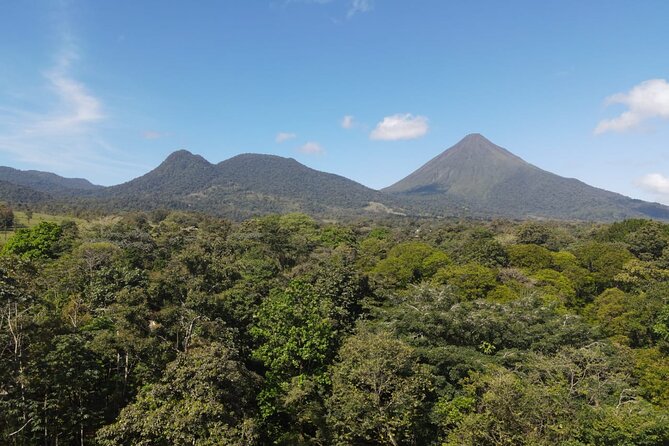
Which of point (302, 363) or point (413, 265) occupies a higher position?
point (413, 265)

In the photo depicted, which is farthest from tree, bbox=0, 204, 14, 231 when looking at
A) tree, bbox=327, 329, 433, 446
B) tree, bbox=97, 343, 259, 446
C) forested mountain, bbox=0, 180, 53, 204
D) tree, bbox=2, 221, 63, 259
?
forested mountain, bbox=0, 180, 53, 204

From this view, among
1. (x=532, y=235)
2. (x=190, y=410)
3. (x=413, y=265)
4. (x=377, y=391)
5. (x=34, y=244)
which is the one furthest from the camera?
(x=532, y=235)

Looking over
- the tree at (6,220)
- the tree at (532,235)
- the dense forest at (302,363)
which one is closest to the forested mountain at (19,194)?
the tree at (6,220)

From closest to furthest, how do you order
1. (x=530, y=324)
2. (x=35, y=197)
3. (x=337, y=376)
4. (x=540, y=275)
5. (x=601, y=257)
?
(x=337, y=376) < (x=530, y=324) < (x=540, y=275) < (x=601, y=257) < (x=35, y=197)

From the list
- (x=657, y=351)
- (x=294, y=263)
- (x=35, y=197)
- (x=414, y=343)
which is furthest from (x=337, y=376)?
(x=35, y=197)

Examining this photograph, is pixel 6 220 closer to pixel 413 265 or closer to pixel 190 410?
pixel 413 265

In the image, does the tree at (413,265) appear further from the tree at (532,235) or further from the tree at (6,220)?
the tree at (6,220)

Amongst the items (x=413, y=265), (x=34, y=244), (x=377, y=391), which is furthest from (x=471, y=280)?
(x=34, y=244)

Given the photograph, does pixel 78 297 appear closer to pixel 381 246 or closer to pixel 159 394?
pixel 159 394
